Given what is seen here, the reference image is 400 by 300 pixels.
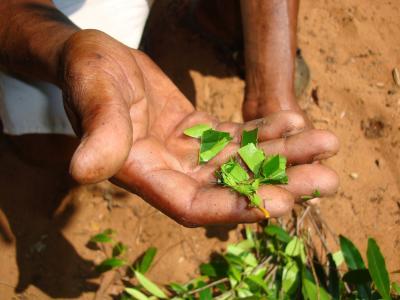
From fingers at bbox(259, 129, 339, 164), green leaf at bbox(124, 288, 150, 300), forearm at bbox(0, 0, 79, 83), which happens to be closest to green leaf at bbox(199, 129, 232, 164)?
fingers at bbox(259, 129, 339, 164)

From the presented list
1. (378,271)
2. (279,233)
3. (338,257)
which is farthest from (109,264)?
(378,271)

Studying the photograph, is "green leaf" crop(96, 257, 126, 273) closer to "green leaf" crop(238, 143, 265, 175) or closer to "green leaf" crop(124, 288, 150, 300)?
"green leaf" crop(124, 288, 150, 300)

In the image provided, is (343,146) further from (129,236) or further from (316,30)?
(129,236)

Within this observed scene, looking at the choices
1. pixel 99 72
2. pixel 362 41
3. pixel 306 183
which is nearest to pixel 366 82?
pixel 362 41

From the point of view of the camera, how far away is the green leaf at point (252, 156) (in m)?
1.31

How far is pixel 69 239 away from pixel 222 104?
101 cm

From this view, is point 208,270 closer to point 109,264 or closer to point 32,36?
point 109,264

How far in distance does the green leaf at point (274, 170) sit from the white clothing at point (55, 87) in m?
0.86

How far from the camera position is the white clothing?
1.68 m

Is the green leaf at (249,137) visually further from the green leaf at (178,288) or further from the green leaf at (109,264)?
the green leaf at (109,264)

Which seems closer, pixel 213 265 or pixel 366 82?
pixel 213 265

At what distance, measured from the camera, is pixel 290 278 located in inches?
68.2

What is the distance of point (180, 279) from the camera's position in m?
1.84

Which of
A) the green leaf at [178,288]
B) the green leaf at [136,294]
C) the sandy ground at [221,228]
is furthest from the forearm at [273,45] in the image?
the green leaf at [136,294]
